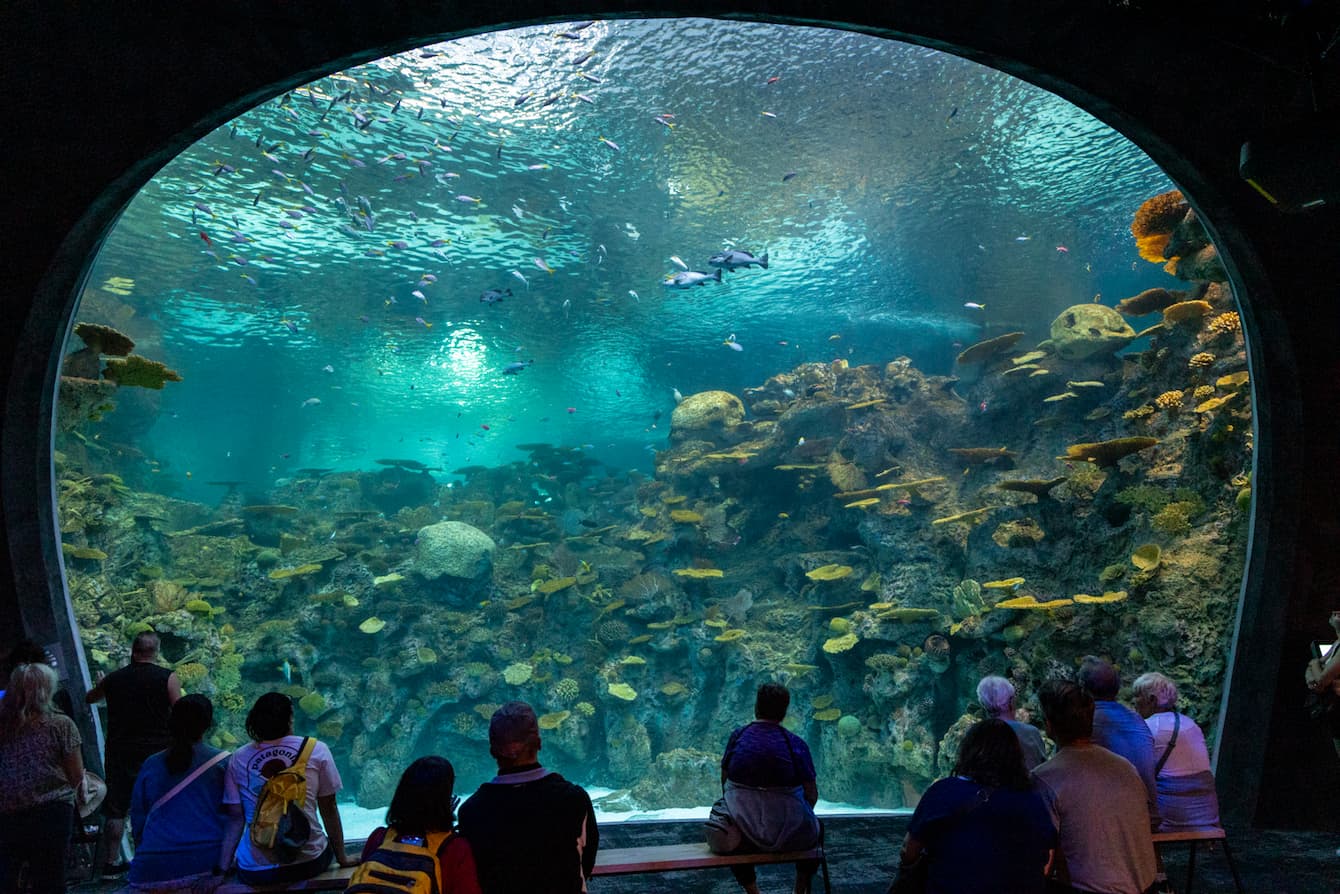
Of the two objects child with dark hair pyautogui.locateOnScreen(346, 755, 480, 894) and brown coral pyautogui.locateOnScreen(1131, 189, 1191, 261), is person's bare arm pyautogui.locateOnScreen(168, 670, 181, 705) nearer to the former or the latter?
child with dark hair pyautogui.locateOnScreen(346, 755, 480, 894)

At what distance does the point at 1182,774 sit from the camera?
3490 millimetres

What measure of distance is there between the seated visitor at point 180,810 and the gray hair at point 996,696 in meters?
4.01

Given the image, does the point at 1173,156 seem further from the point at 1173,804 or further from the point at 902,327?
the point at 902,327

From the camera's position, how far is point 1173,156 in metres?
3.92

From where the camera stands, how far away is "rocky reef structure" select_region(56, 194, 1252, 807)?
25.9ft

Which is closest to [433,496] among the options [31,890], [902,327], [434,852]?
[902,327]

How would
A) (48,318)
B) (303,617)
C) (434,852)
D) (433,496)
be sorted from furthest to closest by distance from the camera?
(433,496), (303,617), (48,318), (434,852)

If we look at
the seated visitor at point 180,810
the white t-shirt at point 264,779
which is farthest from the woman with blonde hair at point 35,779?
the white t-shirt at point 264,779

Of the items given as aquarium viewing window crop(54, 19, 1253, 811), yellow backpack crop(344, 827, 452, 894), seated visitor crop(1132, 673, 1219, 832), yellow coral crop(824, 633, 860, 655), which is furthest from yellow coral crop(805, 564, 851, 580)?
yellow backpack crop(344, 827, 452, 894)

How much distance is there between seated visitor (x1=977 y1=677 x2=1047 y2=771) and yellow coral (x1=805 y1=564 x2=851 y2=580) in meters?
9.11

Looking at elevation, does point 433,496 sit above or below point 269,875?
above

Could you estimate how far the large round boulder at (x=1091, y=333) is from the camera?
12430mm

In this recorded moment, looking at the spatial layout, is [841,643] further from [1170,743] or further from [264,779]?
[264,779]

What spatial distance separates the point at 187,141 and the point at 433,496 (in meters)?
24.0
